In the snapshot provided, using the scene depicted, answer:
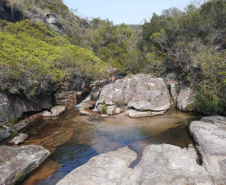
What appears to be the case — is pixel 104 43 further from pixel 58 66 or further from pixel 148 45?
pixel 58 66

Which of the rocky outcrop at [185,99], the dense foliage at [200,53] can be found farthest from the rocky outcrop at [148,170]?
the rocky outcrop at [185,99]

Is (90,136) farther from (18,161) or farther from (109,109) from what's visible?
(18,161)

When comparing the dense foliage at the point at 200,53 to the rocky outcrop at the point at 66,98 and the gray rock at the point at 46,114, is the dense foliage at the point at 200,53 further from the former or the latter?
the gray rock at the point at 46,114

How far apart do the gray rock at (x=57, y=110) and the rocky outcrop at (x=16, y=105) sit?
1070 mm

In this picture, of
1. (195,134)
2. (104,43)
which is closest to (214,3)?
(195,134)

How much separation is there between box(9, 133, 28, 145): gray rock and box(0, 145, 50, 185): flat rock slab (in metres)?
2.58

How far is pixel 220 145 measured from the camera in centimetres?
953

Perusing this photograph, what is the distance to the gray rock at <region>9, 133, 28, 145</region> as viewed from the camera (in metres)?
13.1

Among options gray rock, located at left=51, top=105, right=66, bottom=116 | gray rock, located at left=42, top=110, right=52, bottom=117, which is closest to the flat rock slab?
gray rock, located at left=42, top=110, right=52, bottom=117

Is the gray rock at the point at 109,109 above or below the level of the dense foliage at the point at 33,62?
below

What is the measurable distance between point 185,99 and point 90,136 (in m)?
10.5

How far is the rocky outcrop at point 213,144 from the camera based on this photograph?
792 centimetres

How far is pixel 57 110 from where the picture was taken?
63.6 ft

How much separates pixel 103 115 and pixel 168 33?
17.1 m
